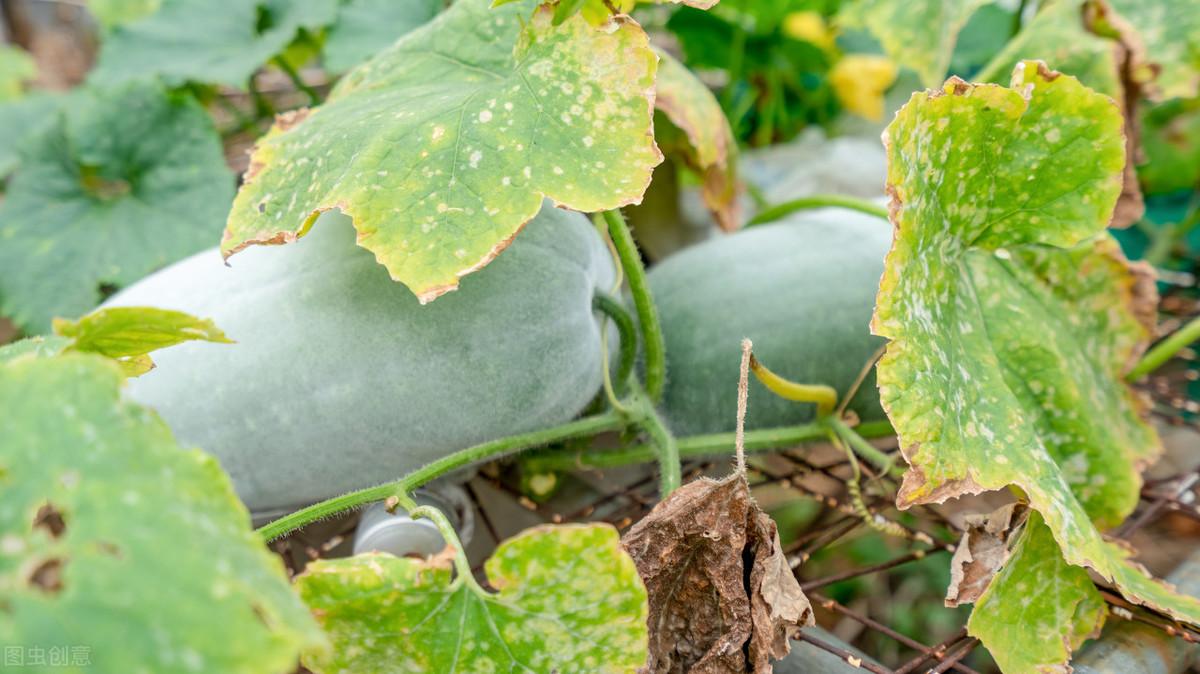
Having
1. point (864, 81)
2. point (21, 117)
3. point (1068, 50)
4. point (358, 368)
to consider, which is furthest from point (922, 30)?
point (21, 117)

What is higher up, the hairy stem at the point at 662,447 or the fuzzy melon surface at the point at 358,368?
the fuzzy melon surface at the point at 358,368

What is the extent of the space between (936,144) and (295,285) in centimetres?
43

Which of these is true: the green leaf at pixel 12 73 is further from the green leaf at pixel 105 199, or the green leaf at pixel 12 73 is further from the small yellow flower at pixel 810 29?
the small yellow flower at pixel 810 29

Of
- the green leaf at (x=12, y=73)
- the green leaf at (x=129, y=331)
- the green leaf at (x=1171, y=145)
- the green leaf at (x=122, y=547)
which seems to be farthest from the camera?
the green leaf at (x=12, y=73)

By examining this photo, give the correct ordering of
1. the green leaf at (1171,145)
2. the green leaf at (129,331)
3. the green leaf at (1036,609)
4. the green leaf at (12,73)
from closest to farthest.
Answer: the green leaf at (129,331), the green leaf at (1036,609), the green leaf at (1171,145), the green leaf at (12,73)

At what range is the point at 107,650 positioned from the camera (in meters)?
0.30

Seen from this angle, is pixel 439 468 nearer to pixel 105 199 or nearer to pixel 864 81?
pixel 105 199

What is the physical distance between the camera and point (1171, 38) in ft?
2.82

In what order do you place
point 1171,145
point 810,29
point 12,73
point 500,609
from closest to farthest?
point 500,609 → point 1171,145 → point 810,29 → point 12,73

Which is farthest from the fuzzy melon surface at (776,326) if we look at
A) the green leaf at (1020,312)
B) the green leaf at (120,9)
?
the green leaf at (120,9)

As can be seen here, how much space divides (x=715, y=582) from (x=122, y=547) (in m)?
0.31

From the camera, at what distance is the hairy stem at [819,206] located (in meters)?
0.79

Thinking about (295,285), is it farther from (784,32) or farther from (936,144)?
(784,32)

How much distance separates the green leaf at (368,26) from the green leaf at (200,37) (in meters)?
0.02
